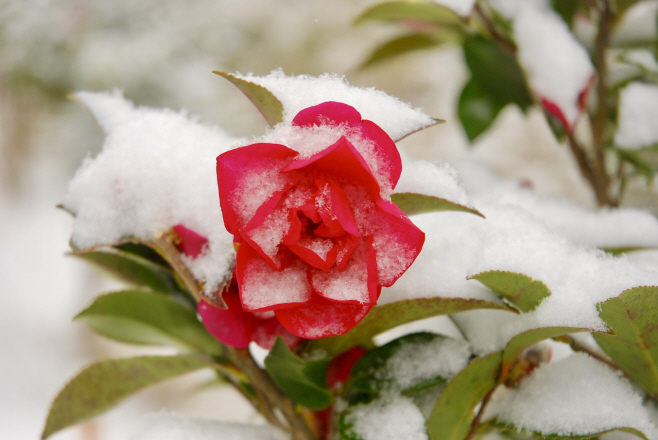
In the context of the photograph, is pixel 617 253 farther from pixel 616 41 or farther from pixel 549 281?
pixel 616 41

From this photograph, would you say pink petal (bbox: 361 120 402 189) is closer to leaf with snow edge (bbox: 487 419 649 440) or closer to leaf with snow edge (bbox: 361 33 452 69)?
leaf with snow edge (bbox: 487 419 649 440)

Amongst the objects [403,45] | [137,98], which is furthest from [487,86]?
[137,98]

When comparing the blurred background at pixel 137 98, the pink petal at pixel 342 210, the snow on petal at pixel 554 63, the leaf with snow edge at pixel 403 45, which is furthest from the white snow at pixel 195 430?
the blurred background at pixel 137 98

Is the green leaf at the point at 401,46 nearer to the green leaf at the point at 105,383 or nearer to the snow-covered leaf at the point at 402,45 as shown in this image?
the snow-covered leaf at the point at 402,45

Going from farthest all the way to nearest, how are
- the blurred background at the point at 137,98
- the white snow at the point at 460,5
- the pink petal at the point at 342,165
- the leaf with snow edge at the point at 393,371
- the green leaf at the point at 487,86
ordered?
the blurred background at the point at 137,98 < the green leaf at the point at 487,86 < the white snow at the point at 460,5 < the leaf with snow edge at the point at 393,371 < the pink petal at the point at 342,165

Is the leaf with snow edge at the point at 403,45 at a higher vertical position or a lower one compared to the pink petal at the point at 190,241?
lower

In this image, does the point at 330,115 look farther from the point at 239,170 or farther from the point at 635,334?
the point at 635,334
